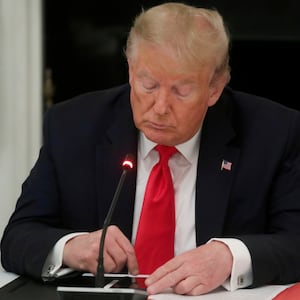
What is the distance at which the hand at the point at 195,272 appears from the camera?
144 centimetres

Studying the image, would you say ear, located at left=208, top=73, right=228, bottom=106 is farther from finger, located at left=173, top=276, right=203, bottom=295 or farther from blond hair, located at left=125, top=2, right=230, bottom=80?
finger, located at left=173, top=276, right=203, bottom=295

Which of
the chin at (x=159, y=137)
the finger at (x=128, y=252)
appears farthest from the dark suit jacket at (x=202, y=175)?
the finger at (x=128, y=252)

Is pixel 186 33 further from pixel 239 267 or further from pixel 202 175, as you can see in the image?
pixel 239 267

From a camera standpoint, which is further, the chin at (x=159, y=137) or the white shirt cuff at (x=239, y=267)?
the chin at (x=159, y=137)

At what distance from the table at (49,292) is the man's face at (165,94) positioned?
0.39m

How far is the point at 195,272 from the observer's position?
4.81 ft

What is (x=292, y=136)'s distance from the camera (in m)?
1.83

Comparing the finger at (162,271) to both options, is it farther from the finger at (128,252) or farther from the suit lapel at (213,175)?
the suit lapel at (213,175)

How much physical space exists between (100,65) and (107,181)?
1.39 metres

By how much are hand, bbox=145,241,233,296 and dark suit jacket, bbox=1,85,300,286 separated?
0.23 metres

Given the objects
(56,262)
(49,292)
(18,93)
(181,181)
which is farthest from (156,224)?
(18,93)

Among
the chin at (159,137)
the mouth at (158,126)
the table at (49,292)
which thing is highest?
the mouth at (158,126)

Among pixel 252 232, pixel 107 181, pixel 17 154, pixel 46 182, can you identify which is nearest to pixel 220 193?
pixel 252 232

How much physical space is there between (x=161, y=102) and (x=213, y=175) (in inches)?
10.6
